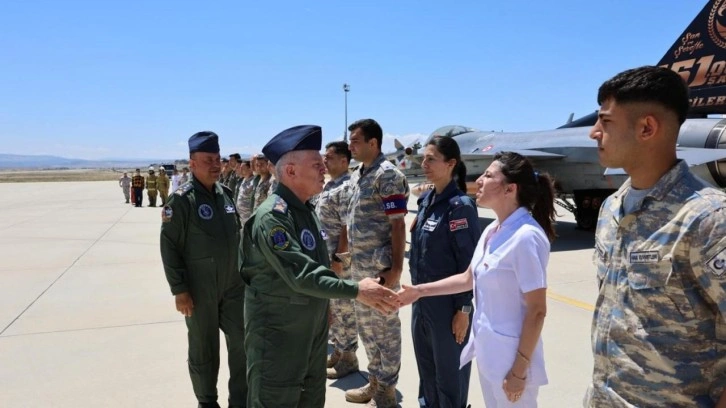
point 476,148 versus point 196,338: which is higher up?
point 476,148

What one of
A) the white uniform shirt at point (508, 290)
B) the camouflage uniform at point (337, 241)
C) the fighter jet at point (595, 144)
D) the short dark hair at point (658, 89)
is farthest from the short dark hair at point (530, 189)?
the fighter jet at point (595, 144)

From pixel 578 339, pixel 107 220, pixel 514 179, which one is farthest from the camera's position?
pixel 107 220

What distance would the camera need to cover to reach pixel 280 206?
2.26 meters

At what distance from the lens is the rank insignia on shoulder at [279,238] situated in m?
2.11

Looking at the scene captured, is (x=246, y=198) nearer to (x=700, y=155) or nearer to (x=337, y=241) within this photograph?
(x=337, y=241)

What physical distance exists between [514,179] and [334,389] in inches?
95.9

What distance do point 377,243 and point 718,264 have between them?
252 centimetres

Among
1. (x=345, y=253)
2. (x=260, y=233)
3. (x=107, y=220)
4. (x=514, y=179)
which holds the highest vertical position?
(x=514, y=179)

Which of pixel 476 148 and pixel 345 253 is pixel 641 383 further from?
pixel 476 148

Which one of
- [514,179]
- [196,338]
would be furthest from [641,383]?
[196,338]

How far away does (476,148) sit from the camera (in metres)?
14.3

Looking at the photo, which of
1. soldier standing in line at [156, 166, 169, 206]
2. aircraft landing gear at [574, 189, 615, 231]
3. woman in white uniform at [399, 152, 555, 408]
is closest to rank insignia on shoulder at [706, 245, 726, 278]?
woman in white uniform at [399, 152, 555, 408]

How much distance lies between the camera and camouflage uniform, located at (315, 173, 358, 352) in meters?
4.16

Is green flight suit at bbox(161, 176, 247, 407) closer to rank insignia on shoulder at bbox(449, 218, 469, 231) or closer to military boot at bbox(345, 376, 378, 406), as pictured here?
military boot at bbox(345, 376, 378, 406)
